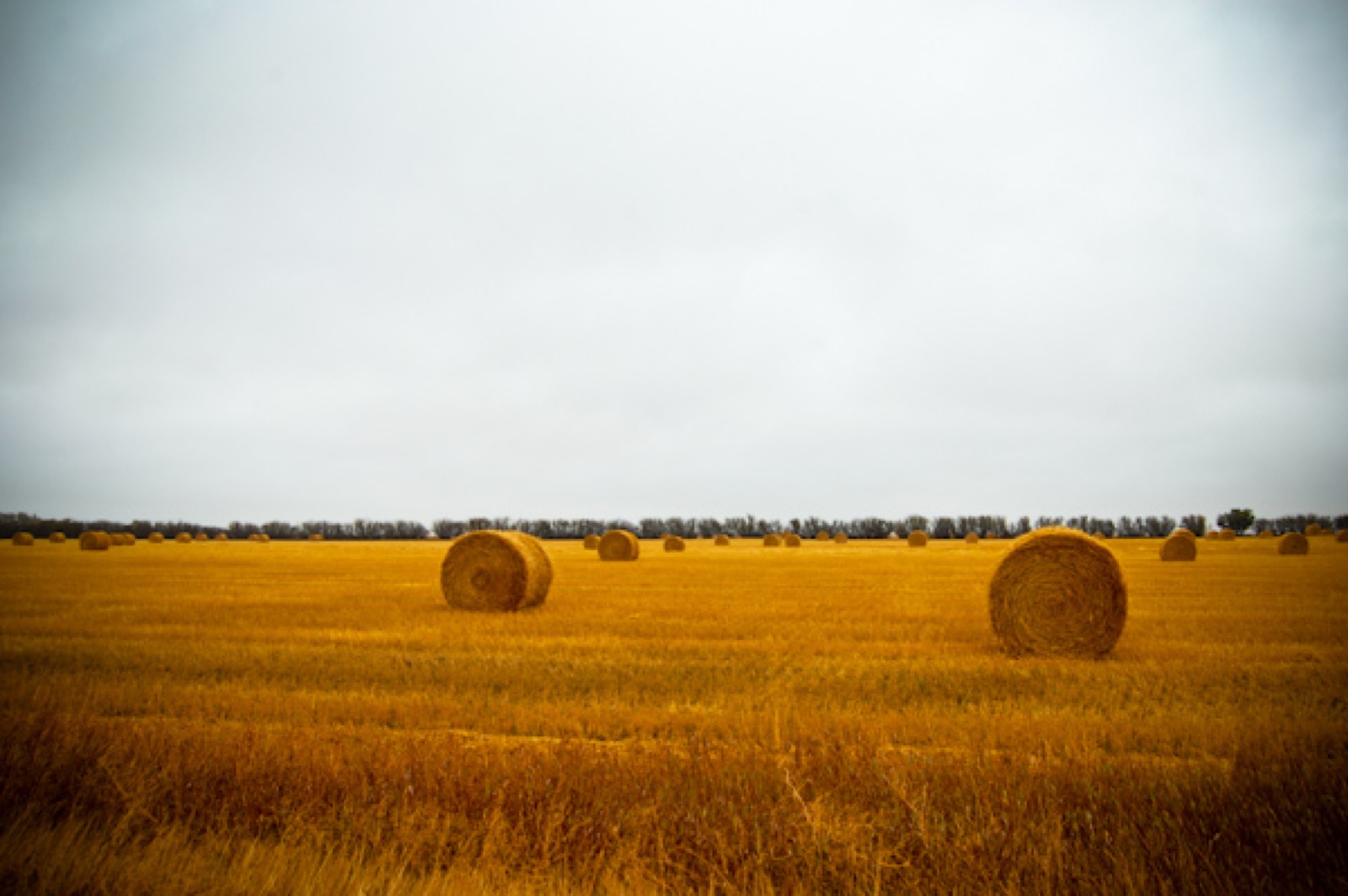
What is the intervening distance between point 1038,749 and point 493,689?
→ 5.73 m

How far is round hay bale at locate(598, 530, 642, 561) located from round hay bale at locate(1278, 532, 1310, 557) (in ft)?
112

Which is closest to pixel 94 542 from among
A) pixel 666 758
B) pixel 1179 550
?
pixel 666 758

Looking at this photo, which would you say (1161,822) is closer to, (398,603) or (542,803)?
(542,803)

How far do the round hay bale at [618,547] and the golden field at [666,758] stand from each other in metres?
22.1

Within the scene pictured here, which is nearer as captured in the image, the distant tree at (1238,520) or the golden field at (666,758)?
the golden field at (666,758)

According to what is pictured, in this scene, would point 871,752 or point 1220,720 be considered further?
point 1220,720

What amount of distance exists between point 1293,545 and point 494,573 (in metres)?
42.4

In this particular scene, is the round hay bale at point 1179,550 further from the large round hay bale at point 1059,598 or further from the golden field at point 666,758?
the large round hay bale at point 1059,598

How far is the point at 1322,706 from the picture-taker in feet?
23.8

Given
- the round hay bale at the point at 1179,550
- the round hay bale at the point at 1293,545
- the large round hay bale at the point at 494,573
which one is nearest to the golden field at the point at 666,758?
the large round hay bale at the point at 494,573

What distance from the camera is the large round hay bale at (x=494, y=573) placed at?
620 inches

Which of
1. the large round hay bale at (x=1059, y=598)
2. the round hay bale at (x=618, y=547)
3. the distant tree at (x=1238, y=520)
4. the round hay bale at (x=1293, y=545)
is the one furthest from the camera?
the distant tree at (x=1238, y=520)

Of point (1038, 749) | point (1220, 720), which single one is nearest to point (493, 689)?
point (1038, 749)

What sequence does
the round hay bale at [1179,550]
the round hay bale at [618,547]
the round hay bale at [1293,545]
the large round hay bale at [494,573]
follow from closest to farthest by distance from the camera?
the large round hay bale at [494,573] < the round hay bale at [1179,550] < the round hay bale at [618,547] < the round hay bale at [1293,545]
